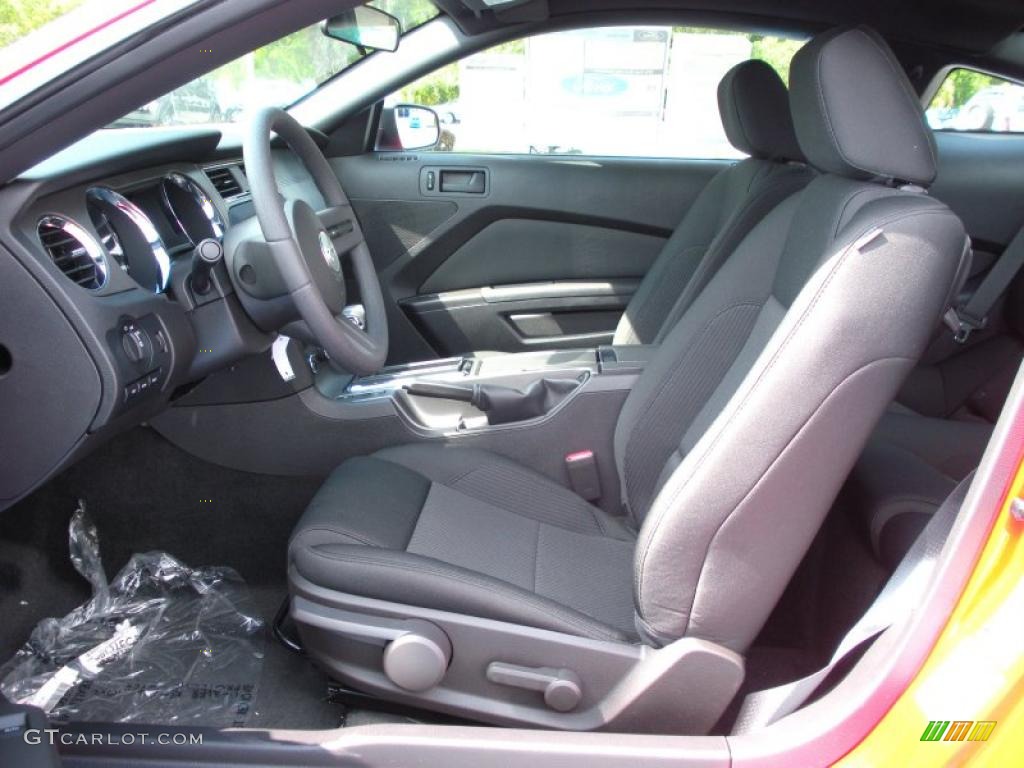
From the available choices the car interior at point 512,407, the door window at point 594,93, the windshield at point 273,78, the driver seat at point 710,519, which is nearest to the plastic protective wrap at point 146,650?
the car interior at point 512,407

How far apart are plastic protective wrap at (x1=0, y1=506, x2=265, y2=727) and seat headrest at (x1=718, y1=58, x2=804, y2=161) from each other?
1465mm

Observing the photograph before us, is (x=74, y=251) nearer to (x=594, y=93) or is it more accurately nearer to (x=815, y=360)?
(x=815, y=360)

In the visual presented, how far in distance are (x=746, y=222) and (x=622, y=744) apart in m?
1.13

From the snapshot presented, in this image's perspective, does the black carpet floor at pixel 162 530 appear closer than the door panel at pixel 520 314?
Yes

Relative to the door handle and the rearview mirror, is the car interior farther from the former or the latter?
the door handle

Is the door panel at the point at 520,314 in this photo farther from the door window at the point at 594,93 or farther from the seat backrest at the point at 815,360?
the seat backrest at the point at 815,360

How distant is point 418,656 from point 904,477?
895 mm

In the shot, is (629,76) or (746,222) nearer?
(746,222)

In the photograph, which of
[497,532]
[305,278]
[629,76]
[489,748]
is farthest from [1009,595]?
[629,76]

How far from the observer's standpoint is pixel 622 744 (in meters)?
1.17

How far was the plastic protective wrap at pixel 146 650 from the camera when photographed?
1.51 meters

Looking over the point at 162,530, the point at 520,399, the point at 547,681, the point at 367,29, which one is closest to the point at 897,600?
the point at 547,681

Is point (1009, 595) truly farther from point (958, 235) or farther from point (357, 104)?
point (357, 104)

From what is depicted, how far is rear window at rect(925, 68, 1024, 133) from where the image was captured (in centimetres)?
256
